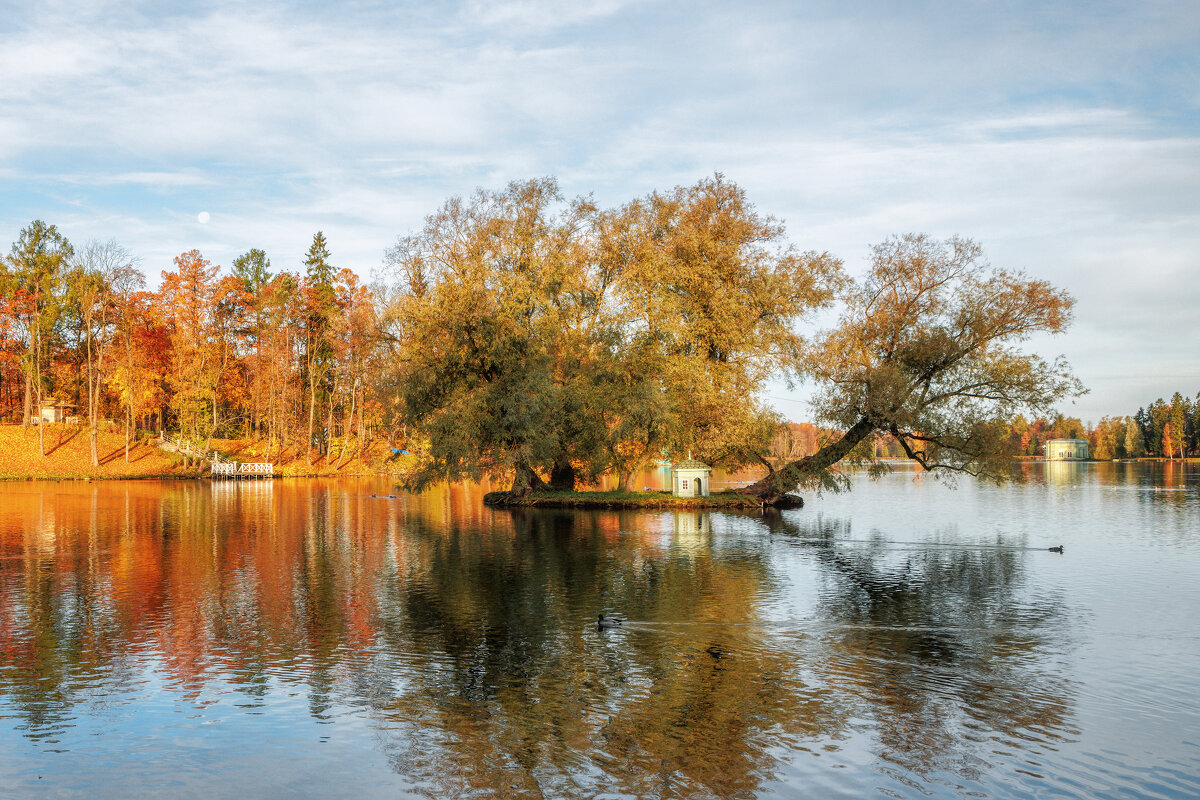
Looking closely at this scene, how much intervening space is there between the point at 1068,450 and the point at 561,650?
184621 mm

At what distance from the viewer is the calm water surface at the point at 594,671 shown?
908 centimetres

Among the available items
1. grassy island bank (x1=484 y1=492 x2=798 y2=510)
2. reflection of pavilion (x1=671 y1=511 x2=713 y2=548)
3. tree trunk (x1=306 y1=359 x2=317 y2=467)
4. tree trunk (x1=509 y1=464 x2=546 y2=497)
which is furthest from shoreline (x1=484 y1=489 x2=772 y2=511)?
tree trunk (x1=306 y1=359 x2=317 y2=467)

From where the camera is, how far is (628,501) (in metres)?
43.3

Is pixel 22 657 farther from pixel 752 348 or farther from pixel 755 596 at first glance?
pixel 752 348

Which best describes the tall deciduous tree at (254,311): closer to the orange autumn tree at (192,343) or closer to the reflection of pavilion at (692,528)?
the orange autumn tree at (192,343)

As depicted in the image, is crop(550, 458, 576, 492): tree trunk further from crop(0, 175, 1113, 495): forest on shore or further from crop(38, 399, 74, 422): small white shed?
crop(38, 399, 74, 422): small white shed

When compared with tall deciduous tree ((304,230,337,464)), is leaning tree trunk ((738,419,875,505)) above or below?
below

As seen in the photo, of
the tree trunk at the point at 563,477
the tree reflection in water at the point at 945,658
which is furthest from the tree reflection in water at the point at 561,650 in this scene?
the tree trunk at the point at 563,477

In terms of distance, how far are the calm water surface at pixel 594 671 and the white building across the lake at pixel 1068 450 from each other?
162925 mm

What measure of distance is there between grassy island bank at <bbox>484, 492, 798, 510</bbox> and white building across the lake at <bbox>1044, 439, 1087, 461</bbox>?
6010 inches

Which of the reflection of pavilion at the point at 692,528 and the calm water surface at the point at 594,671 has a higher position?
the calm water surface at the point at 594,671

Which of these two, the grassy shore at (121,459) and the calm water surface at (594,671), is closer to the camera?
the calm water surface at (594,671)

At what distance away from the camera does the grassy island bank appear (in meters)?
42.7

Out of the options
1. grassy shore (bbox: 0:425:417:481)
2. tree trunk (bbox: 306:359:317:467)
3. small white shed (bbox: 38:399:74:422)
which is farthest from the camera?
tree trunk (bbox: 306:359:317:467)
